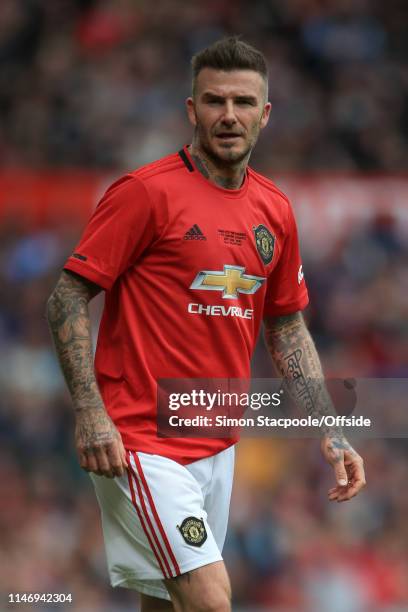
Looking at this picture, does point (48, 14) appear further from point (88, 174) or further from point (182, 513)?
point (182, 513)

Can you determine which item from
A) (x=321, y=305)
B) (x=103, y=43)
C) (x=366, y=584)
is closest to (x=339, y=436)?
(x=366, y=584)

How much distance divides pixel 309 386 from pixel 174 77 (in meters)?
7.28

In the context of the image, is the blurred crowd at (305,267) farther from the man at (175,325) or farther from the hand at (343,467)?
the man at (175,325)

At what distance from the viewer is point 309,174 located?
33.8 ft

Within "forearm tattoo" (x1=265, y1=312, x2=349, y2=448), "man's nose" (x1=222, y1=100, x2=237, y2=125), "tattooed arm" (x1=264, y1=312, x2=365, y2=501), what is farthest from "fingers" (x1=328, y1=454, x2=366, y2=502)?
"man's nose" (x1=222, y1=100, x2=237, y2=125)

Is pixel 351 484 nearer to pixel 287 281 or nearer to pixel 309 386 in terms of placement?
pixel 309 386

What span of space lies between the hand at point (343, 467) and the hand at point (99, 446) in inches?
32.2

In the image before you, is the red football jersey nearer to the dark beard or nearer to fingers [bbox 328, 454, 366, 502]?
the dark beard

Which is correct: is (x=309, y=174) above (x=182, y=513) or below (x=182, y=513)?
above

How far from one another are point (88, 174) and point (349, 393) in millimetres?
5798

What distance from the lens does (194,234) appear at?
402 cm

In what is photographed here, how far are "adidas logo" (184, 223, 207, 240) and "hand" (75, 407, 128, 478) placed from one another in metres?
0.66

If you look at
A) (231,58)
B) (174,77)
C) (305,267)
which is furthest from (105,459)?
(174,77)

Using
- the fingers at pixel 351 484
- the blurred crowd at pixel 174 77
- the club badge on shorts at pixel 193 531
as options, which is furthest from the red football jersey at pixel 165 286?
the blurred crowd at pixel 174 77
